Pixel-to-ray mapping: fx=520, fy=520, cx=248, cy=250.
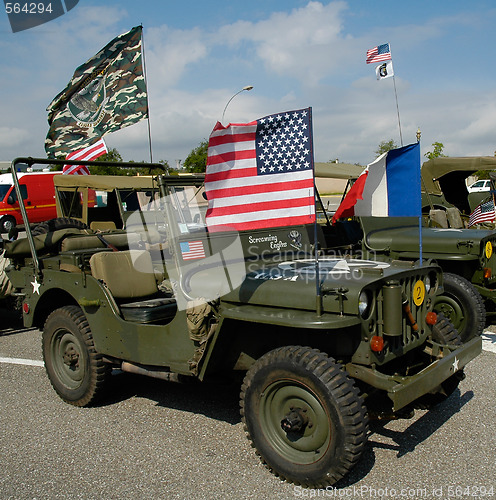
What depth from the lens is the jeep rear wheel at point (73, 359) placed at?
402 cm

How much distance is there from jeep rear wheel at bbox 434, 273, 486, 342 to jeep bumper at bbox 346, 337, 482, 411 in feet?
7.69

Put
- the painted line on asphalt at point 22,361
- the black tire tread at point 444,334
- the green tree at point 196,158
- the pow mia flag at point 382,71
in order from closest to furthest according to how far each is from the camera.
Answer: the black tire tread at point 444,334 < the painted line on asphalt at point 22,361 < the pow mia flag at point 382,71 < the green tree at point 196,158

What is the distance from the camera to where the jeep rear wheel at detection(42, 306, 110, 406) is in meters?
4.02

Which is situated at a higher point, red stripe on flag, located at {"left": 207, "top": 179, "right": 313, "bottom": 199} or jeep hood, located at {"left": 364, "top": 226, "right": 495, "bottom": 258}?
red stripe on flag, located at {"left": 207, "top": 179, "right": 313, "bottom": 199}

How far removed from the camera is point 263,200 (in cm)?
314

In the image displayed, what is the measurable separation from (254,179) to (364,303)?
97 cm

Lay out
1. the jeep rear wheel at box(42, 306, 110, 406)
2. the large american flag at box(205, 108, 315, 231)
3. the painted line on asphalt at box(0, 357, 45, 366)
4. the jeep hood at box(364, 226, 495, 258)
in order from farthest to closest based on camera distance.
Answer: the jeep hood at box(364, 226, 495, 258)
the painted line on asphalt at box(0, 357, 45, 366)
the jeep rear wheel at box(42, 306, 110, 406)
the large american flag at box(205, 108, 315, 231)

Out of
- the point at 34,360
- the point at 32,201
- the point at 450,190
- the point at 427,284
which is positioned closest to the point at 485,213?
the point at 450,190

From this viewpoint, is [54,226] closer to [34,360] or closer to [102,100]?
[34,360]

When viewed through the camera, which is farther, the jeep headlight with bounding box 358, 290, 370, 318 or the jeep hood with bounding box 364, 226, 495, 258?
the jeep hood with bounding box 364, 226, 495, 258

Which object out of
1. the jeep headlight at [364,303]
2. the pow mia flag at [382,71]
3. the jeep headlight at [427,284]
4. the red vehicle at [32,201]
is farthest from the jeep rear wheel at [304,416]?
the red vehicle at [32,201]

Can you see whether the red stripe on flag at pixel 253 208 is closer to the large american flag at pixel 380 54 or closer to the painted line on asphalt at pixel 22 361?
the painted line on asphalt at pixel 22 361

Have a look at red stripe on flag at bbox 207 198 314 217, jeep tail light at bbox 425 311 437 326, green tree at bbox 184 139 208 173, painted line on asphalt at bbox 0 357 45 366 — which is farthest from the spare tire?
green tree at bbox 184 139 208 173

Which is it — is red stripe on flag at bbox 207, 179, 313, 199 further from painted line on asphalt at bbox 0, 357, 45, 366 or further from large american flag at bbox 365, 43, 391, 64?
large american flag at bbox 365, 43, 391, 64
